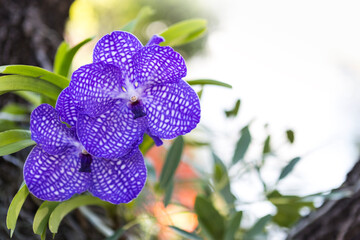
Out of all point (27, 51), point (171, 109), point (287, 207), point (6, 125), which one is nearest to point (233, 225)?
point (287, 207)

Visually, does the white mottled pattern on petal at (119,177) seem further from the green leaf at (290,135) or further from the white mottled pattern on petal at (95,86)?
the green leaf at (290,135)

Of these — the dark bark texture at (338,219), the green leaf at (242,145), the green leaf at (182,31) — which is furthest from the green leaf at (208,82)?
the dark bark texture at (338,219)

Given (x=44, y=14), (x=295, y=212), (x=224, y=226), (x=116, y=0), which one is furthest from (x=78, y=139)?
(x=116, y=0)

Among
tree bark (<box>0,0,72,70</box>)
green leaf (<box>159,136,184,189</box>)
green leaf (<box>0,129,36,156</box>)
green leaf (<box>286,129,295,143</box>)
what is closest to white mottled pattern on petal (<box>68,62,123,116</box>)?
green leaf (<box>0,129,36,156</box>)

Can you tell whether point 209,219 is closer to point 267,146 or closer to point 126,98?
point 267,146

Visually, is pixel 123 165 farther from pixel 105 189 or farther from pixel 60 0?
pixel 60 0

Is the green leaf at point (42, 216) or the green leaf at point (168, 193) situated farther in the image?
the green leaf at point (168, 193)
